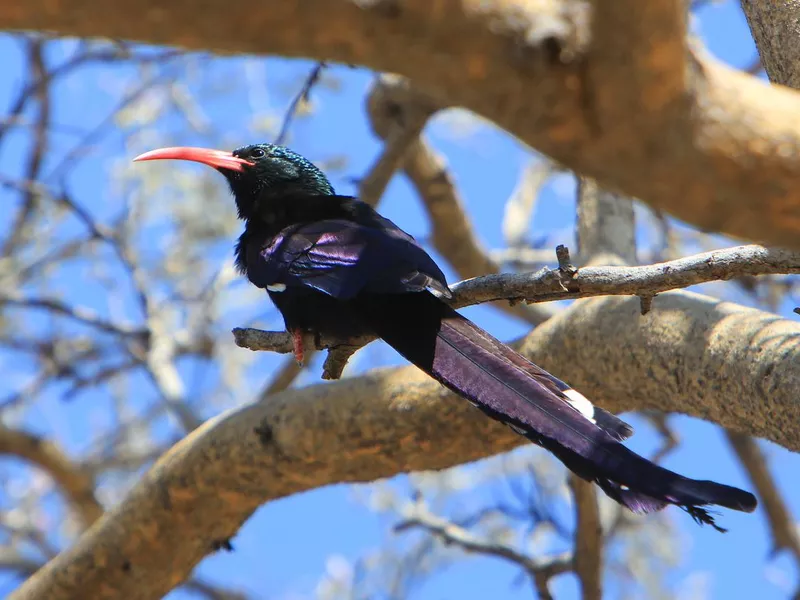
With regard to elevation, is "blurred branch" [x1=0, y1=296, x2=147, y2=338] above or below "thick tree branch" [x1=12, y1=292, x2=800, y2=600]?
above

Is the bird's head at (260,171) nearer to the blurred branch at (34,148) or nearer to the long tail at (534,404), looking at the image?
the long tail at (534,404)

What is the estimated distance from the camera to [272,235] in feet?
11.2

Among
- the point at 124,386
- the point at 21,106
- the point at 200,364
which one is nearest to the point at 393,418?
the point at 200,364

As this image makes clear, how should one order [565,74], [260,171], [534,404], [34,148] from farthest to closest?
1. [34,148]
2. [260,171]
3. [534,404]
4. [565,74]

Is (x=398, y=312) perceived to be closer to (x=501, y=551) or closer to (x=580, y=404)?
(x=580, y=404)

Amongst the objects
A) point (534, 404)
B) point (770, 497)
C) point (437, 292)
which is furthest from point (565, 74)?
point (770, 497)

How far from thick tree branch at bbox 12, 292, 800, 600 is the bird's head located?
35.8 inches

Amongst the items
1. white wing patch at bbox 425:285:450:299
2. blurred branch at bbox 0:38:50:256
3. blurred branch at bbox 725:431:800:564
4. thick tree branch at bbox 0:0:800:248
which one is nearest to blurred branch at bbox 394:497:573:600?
blurred branch at bbox 725:431:800:564

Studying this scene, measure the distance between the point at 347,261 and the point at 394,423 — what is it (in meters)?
0.53

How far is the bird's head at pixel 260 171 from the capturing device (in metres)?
3.83

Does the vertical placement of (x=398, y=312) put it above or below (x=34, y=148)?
below

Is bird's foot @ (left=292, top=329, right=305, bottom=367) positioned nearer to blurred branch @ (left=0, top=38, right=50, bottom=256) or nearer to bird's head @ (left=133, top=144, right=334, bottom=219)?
bird's head @ (left=133, top=144, right=334, bottom=219)

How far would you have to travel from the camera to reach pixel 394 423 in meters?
3.06

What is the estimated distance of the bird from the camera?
6.40 ft
